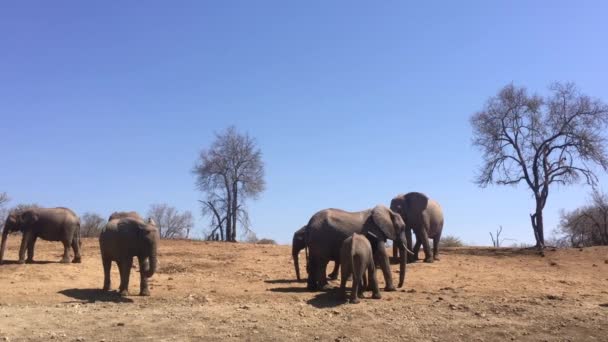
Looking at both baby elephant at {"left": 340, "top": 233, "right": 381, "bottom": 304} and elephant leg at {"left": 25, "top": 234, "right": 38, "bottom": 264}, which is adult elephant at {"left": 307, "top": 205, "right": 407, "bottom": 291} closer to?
baby elephant at {"left": 340, "top": 233, "right": 381, "bottom": 304}

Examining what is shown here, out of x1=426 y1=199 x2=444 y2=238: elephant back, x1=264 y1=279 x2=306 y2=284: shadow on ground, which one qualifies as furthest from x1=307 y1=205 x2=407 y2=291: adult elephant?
x1=426 y1=199 x2=444 y2=238: elephant back

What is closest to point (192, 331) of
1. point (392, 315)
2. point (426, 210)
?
point (392, 315)

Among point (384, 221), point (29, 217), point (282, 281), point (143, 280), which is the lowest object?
point (282, 281)

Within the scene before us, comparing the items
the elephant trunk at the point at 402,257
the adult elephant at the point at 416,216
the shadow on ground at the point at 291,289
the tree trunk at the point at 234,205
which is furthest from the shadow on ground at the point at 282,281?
the tree trunk at the point at 234,205

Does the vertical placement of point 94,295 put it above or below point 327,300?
above

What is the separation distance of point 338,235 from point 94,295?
229 inches

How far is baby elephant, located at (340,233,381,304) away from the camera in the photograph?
12891 mm

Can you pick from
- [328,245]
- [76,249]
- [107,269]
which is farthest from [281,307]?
[76,249]

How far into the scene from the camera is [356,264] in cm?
1289

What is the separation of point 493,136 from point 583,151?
13.8ft

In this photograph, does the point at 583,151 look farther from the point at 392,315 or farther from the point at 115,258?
the point at 115,258

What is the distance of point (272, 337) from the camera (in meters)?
10.6

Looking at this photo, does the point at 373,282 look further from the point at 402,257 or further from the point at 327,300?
the point at 402,257

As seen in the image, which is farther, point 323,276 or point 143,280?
point 323,276
